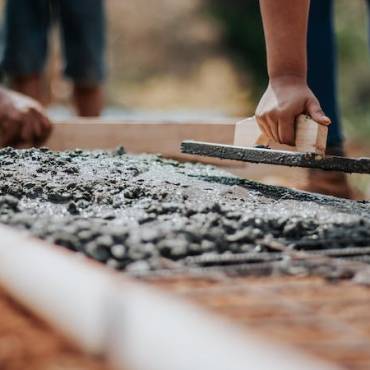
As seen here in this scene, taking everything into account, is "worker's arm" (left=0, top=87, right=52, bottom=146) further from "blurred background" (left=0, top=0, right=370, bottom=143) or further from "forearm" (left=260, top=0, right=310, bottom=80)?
"blurred background" (left=0, top=0, right=370, bottom=143)

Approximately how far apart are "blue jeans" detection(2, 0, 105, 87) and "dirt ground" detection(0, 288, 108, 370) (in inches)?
118

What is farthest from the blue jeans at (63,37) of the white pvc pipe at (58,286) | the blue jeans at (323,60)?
the white pvc pipe at (58,286)

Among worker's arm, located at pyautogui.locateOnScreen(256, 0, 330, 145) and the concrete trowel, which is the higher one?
worker's arm, located at pyautogui.locateOnScreen(256, 0, 330, 145)

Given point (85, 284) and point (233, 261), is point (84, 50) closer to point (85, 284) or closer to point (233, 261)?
point (233, 261)

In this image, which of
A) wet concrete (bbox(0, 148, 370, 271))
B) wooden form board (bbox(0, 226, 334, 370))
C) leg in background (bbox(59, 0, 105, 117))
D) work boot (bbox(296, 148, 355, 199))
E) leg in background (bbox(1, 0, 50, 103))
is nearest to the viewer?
wooden form board (bbox(0, 226, 334, 370))

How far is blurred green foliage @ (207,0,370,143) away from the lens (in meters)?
9.93

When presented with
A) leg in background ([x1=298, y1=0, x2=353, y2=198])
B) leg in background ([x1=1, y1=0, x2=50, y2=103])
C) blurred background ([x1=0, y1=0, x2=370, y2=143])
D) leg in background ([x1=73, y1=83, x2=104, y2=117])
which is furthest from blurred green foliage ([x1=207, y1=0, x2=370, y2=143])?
leg in background ([x1=298, y1=0, x2=353, y2=198])

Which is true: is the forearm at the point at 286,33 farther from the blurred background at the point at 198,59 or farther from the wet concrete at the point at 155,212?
the blurred background at the point at 198,59

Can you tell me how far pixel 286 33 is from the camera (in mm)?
2064

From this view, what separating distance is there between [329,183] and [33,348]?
1.93 metres

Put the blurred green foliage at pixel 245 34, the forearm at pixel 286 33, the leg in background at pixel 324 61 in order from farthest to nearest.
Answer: the blurred green foliage at pixel 245 34 < the leg in background at pixel 324 61 < the forearm at pixel 286 33

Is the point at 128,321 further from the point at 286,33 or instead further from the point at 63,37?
the point at 63,37

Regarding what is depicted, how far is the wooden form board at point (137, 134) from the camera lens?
2.97 metres

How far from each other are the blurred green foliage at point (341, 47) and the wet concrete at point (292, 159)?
7197 mm
